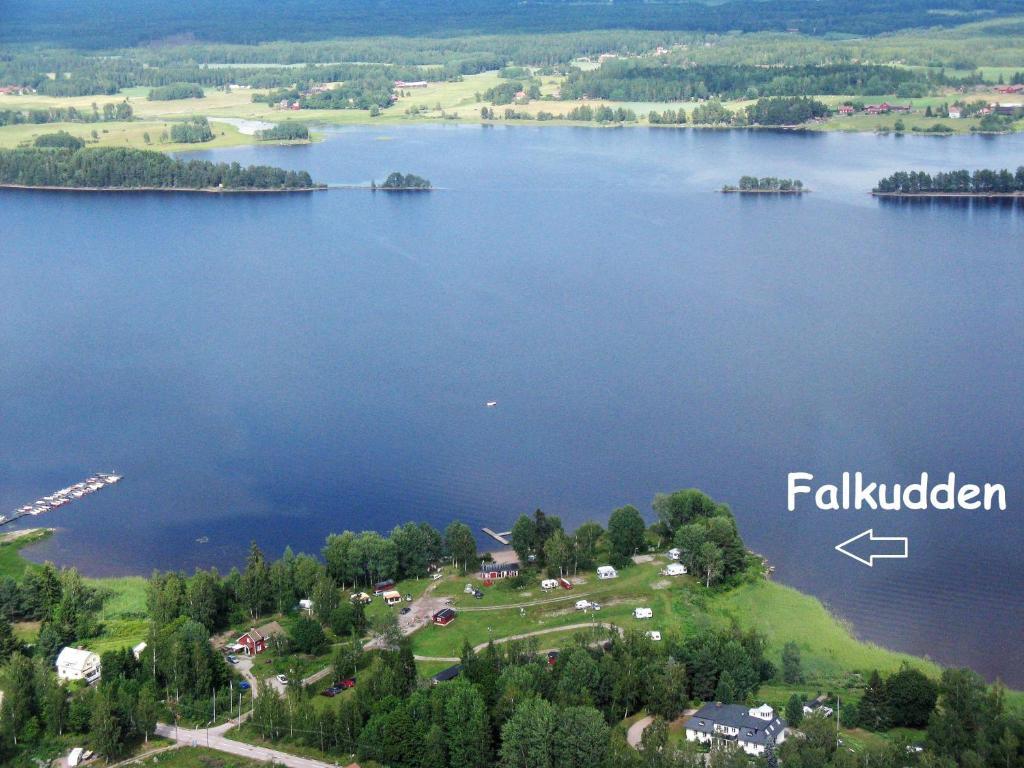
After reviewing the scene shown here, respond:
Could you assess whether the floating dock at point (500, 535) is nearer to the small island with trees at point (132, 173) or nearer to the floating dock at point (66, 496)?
the floating dock at point (66, 496)

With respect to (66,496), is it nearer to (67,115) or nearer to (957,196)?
(957,196)

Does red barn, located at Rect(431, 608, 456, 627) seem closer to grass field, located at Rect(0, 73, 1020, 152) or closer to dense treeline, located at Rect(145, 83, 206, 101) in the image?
grass field, located at Rect(0, 73, 1020, 152)

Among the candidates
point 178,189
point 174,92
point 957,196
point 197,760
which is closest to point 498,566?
point 197,760

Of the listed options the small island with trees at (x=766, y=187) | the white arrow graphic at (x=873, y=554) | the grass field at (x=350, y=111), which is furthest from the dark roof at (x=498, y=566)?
the grass field at (x=350, y=111)

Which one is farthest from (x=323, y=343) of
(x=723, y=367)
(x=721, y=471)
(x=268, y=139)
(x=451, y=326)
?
(x=268, y=139)

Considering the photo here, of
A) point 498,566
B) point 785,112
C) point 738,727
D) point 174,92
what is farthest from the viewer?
point 174,92
